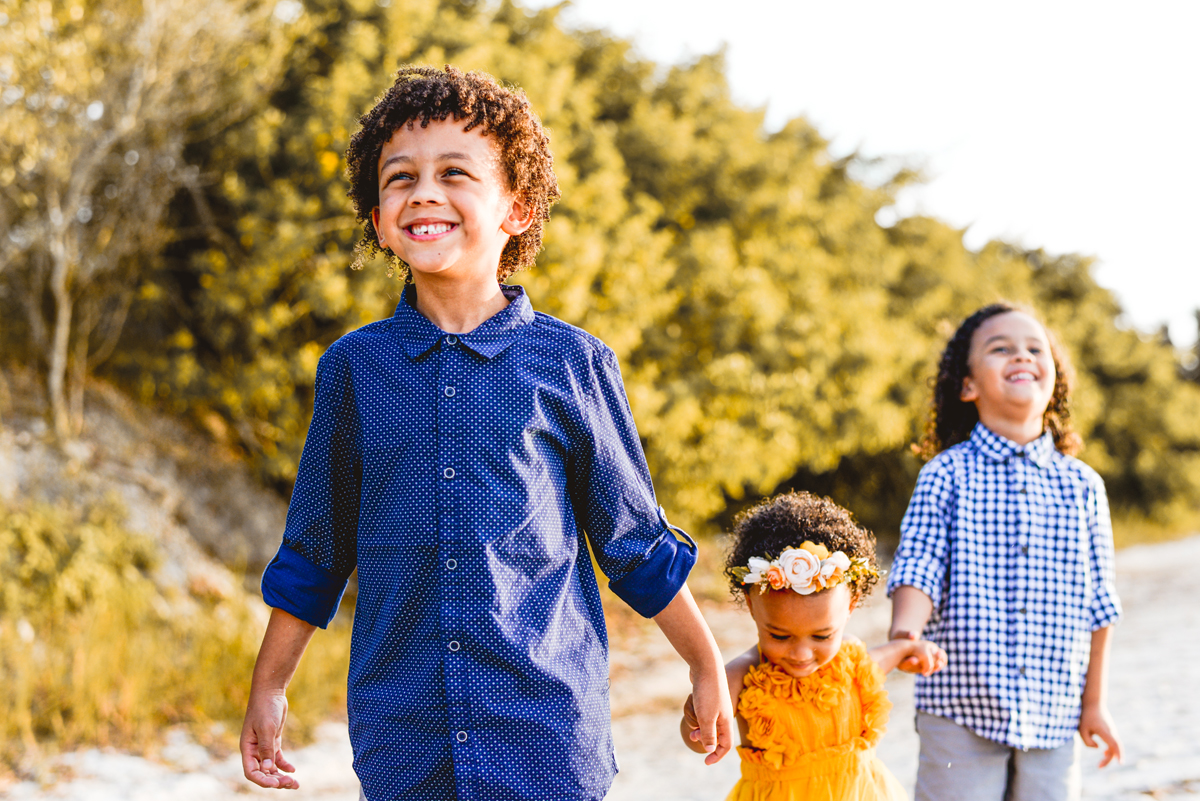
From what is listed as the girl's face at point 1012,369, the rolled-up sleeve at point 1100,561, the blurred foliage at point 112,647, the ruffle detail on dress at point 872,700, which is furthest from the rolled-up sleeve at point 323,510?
the blurred foliage at point 112,647

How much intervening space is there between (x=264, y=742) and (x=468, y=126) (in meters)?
1.16

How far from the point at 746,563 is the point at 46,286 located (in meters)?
5.91

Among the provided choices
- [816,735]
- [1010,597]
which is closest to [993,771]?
[1010,597]

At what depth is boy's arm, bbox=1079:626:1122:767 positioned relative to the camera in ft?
8.59

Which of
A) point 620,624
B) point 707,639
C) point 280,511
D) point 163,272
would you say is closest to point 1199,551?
point 620,624

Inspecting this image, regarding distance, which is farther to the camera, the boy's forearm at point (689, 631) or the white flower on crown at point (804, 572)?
the white flower on crown at point (804, 572)

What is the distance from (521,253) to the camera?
205 cm

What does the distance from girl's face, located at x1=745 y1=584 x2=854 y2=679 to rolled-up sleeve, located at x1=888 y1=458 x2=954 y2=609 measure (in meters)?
0.40

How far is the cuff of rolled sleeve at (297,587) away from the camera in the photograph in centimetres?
174

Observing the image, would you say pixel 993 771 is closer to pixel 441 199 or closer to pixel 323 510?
pixel 323 510

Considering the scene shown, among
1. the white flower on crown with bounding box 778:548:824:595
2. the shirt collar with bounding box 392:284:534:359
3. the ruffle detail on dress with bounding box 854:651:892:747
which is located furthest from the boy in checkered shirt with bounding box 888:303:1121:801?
the shirt collar with bounding box 392:284:534:359

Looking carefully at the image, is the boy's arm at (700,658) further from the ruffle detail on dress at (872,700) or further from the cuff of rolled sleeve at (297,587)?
the ruffle detail on dress at (872,700)

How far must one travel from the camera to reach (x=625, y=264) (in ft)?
23.4

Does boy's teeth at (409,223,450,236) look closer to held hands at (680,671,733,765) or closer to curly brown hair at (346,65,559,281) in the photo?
curly brown hair at (346,65,559,281)
